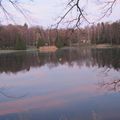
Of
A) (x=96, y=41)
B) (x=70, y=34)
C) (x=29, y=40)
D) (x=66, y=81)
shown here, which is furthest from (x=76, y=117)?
(x=29, y=40)

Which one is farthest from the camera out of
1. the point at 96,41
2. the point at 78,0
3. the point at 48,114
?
the point at 96,41

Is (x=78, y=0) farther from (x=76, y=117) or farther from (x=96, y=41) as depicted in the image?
(x=96, y=41)

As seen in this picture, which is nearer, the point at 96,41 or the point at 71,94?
the point at 71,94

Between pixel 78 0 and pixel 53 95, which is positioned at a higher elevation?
pixel 78 0

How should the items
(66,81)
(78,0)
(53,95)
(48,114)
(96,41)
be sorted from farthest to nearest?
(96,41)
(66,81)
(53,95)
(48,114)
(78,0)

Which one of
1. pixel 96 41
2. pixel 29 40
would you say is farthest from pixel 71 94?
pixel 29 40

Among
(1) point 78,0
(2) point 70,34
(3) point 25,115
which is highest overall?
(1) point 78,0

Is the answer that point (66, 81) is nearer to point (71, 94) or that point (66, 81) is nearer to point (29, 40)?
point (71, 94)

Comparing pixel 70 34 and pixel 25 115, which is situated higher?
pixel 70 34

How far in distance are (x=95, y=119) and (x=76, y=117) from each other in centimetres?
56

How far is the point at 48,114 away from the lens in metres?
10.6

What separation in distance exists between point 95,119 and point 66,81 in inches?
331

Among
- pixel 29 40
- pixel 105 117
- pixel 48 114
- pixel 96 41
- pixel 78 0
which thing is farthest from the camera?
pixel 29 40

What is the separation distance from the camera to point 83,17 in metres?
4.08
